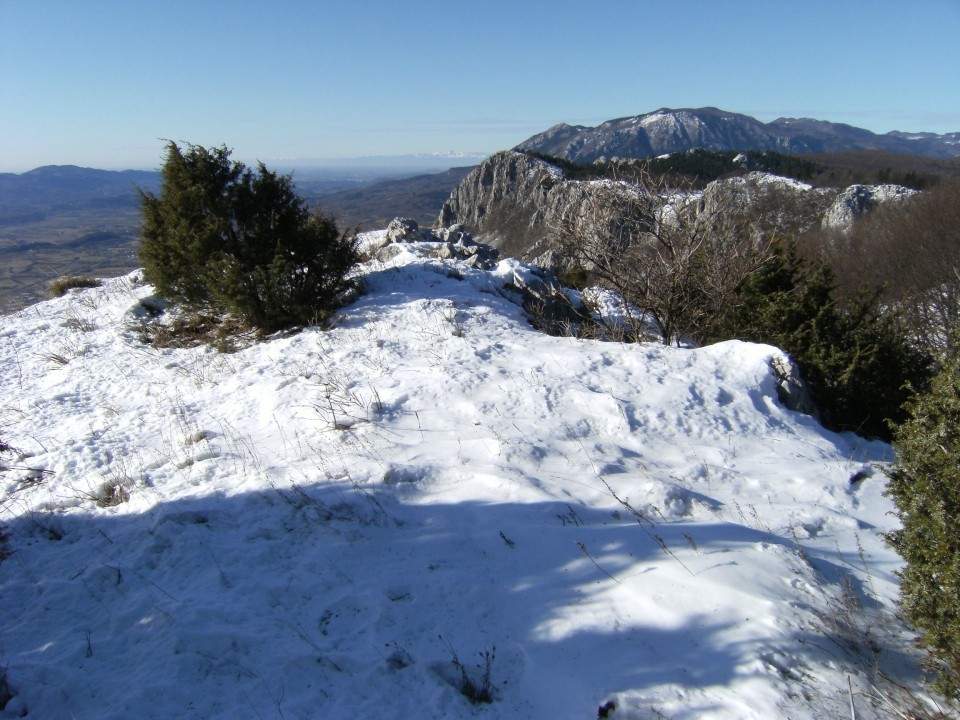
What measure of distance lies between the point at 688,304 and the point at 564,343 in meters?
3.44

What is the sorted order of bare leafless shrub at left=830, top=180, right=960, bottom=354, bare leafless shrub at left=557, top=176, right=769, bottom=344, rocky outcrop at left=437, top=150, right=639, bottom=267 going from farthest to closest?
1. rocky outcrop at left=437, top=150, right=639, bottom=267
2. bare leafless shrub at left=830, top=180, right=960, bottom=354
3. bare leafless shrub at left=557, top=176, right=769, bottom=344

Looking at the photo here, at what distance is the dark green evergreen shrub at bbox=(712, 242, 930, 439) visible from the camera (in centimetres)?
793

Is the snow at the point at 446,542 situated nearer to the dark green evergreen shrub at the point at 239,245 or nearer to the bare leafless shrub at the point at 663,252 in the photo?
the dark green evergreen shrub at the point at 239,245

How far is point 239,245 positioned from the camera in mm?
10391

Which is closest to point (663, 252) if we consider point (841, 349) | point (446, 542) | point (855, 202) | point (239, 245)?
point (841, 349)

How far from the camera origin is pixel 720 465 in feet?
18.6

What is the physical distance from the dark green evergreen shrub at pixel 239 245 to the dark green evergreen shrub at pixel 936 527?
903cm

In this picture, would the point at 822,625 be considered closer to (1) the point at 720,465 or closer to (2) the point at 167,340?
(1) the point at 720,465

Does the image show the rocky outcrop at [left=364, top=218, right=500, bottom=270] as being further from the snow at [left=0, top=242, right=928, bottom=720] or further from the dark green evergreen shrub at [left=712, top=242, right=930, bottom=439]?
the snow at [left=0, top=242, right=928, bottom=720]

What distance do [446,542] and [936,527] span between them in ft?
10.8

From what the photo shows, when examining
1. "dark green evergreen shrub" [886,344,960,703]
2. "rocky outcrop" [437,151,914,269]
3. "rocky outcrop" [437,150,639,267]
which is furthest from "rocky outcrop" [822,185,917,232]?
"dark green evergreen shrub" [886,344,960,703]

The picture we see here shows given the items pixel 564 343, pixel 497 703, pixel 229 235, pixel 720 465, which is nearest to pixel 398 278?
pixel 229 235

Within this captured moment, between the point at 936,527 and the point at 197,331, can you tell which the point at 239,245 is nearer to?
the point at 197,331

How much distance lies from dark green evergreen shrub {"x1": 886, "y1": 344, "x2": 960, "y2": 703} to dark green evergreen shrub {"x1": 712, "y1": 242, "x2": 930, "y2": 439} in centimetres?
531
